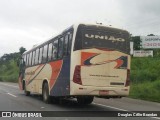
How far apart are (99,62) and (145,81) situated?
761 inches

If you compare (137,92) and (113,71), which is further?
(137,92)

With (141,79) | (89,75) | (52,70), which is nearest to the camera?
(89,75)

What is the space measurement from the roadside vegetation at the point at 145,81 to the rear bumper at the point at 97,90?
7.49 m

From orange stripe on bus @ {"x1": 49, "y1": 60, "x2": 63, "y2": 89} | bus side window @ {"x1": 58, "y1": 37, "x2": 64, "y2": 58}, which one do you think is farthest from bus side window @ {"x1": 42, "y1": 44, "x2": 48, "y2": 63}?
bus side window @ {"x1": 58, "y1": 37, "x2": 64, "y2": 58}

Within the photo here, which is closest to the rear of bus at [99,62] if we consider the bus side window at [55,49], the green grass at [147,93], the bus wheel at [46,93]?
the bus side window at [55,49]

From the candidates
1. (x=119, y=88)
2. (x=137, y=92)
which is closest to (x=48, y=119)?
(x=119, y=88)

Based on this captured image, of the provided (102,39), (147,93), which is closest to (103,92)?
(102,39)

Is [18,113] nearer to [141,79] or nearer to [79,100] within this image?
[79,100]

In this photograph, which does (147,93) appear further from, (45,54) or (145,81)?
(45,54)

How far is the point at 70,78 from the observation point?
48.9 ft

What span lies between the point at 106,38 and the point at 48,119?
4.67 meters

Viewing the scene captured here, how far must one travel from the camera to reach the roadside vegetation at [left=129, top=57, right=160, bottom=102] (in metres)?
25.2

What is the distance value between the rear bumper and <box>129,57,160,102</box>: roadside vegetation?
7486 mm

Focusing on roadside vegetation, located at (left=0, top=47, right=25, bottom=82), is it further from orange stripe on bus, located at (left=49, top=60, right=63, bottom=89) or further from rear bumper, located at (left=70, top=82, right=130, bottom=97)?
rear bumper, located at (left=70, top=82, right=130, bottom=97)
